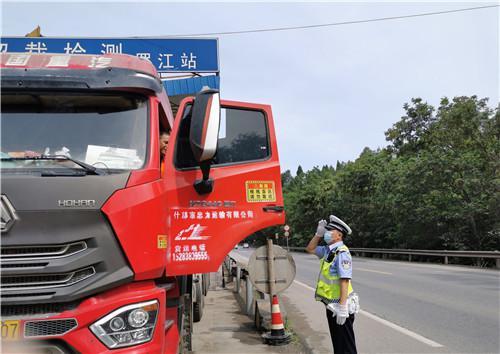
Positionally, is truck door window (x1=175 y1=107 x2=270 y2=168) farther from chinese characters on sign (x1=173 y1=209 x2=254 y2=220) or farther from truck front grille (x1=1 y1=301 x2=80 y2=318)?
truck front grille (x1=1 y1=301 x2=80 y2=318)

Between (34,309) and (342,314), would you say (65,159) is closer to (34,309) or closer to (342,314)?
(34,309)

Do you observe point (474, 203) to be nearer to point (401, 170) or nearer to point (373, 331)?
point (401, 170)

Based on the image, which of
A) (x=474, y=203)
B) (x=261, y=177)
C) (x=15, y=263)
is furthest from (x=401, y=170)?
(x=15, y=263)

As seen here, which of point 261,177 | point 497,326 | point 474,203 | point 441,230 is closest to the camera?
point 261,177

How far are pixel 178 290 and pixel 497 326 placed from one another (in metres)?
5.79

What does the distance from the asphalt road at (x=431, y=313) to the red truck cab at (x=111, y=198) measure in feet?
12.1

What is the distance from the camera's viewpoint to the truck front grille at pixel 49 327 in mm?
2660

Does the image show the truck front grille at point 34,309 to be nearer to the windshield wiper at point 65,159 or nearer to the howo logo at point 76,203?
the howo logo at point 76,203

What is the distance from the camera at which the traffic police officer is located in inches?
175

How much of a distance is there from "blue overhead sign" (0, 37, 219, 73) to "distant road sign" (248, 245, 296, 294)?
5.19m

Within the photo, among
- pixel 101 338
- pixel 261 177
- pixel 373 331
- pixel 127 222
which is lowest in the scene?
pixel 373 331

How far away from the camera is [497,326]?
7047mm

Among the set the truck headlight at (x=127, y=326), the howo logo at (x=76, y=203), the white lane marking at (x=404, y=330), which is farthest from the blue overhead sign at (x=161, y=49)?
the truck headlight at (x=127, y=326)

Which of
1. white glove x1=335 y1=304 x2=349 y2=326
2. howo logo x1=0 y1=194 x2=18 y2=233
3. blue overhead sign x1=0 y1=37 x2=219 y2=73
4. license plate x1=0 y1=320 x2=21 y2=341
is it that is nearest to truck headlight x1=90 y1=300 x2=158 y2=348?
license plate x1=0 y1=320 x2=21 y2=341
